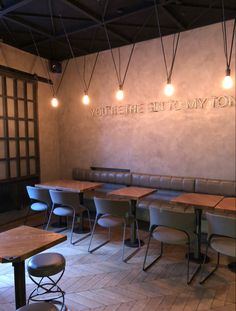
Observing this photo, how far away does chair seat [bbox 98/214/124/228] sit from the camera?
11.3 feet

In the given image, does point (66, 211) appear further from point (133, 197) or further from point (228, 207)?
point (228, 207)

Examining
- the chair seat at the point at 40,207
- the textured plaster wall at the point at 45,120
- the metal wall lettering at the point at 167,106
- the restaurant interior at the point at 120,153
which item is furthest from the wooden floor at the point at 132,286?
the textured plaster wall at the point at 45,120

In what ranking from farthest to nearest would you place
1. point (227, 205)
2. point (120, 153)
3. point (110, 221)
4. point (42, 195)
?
point (120, 153)
point (42, 195)
point (110, 221)
point (227, 205)

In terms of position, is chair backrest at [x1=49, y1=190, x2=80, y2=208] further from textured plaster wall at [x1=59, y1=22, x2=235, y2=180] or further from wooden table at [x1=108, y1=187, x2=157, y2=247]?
textured plaster wall at [x1=59, y1=22, x2=235, y2=180]

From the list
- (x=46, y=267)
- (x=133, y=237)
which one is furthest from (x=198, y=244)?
(x=46, y=267)

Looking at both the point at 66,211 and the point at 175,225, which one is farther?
the point at 66,211

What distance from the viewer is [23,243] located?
6.63 ft

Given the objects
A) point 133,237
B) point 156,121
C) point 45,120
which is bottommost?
point 133,237

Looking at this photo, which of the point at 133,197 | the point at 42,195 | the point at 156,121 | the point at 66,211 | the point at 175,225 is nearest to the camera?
the point at 175,225

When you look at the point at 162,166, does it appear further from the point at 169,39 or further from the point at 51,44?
the point at 51,44

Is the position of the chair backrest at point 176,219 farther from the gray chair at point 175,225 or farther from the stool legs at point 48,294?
the stool legs at point 48,294

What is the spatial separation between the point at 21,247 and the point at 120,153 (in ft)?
12.4

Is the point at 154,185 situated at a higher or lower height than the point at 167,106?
lower

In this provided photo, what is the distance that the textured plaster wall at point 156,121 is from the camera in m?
4.46
